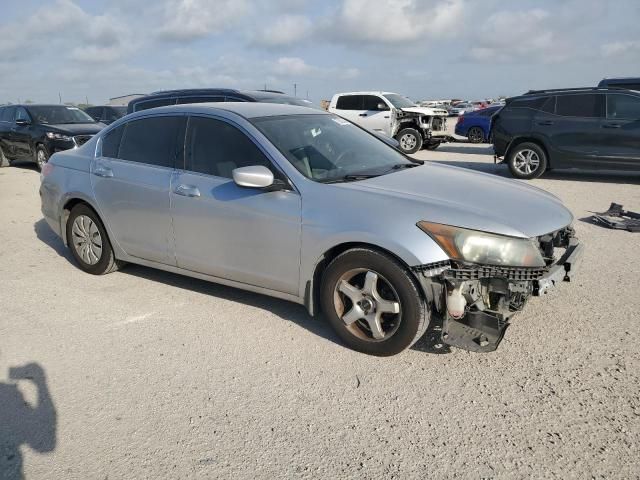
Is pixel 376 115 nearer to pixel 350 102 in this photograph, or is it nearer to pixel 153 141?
pixel 350 102

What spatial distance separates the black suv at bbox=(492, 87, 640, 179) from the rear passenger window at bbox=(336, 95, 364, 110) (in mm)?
5951

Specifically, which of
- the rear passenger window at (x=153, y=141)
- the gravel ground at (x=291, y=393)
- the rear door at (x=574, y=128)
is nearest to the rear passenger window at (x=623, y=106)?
the rear door at (x=574, y=128)

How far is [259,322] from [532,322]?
6.78 feet

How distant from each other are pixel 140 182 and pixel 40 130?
→ 989 cm

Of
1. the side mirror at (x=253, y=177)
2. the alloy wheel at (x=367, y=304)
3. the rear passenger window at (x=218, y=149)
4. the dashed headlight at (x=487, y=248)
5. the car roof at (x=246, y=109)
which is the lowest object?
the alloy wheel at (x=367, y=304)

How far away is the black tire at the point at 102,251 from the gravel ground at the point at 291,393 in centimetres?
41

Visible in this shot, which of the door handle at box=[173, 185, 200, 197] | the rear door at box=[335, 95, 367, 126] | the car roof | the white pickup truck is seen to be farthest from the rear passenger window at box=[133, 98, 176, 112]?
the rear door at box=[335, 95, 367, 126]

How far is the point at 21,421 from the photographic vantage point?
2.87m

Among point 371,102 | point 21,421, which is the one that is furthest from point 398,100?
point 21,421

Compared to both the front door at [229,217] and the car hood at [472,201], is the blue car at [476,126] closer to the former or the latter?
the car hood at [472,201]

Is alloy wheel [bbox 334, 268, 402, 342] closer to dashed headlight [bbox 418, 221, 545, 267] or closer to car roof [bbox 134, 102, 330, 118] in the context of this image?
dashed headlight [bbox 418, 221, 545, 267]

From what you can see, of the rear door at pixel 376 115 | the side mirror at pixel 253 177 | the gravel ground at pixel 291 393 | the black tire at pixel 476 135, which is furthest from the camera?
the black tire at pixel 476 135

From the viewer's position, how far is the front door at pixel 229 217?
3.65 m

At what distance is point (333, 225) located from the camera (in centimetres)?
340
